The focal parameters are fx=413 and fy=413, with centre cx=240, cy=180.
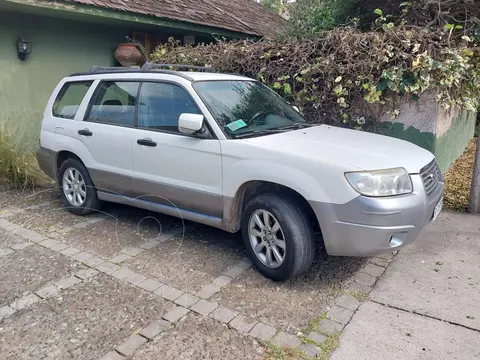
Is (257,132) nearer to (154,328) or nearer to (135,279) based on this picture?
(135,279)

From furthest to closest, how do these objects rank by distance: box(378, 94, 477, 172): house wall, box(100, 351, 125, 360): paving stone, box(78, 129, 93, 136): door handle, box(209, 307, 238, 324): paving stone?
1. box(378, 94, 477, 172): house wall
2. box(78, 129, 93, 136): door handle
3. box(209, 307, 238, 324): paving stone
4. box(100, 351, 125, 360): paving stone

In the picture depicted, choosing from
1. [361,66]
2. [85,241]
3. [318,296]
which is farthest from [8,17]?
[318,296]

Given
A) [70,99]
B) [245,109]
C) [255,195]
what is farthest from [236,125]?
[70,99]

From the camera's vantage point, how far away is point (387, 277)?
382cm

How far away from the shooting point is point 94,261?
163 inches

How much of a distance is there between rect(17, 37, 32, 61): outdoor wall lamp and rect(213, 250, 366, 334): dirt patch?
6.73m


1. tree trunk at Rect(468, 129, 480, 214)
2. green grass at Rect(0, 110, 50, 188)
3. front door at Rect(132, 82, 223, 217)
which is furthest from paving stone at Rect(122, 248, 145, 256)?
tree trunk at Rect(468, 129, 480, 214)

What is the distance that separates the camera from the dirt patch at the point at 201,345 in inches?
108

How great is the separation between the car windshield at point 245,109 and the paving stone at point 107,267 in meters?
1.71

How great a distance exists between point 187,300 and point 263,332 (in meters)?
0.75

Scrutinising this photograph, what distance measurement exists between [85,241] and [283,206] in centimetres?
244

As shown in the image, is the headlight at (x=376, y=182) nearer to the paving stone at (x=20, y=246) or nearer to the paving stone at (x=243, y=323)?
the paving stone at (x=243, y=323)

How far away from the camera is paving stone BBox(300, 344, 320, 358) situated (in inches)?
109

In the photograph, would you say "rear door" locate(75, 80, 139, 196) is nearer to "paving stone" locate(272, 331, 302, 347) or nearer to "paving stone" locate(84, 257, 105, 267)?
"paving stone" locate(84, 257, 105, 267)
